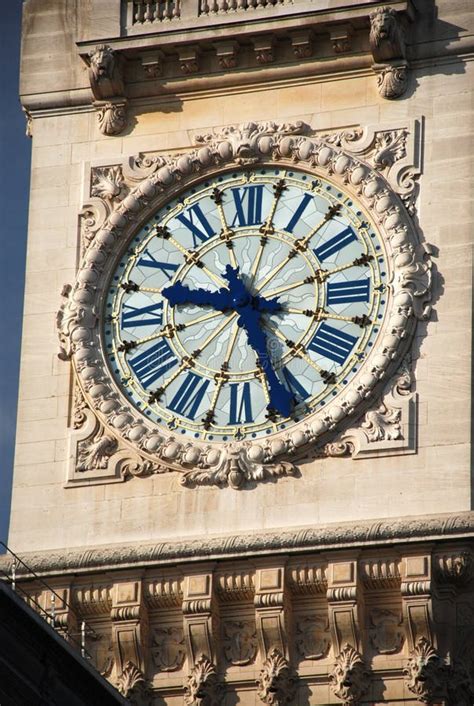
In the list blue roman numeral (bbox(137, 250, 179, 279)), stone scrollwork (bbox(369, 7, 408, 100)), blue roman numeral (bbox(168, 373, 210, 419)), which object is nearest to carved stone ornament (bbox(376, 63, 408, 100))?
stone scrollwork (bbox(369, 7, 408, 100))

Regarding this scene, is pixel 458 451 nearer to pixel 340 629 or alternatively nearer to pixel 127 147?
pixel 340 629

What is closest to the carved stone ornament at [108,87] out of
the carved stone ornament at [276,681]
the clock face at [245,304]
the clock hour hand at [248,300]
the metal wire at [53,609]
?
the clock face at [245,304]

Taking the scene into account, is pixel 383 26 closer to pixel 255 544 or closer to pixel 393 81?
pixel 393 81

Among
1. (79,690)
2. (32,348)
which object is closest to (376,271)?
(32,348)

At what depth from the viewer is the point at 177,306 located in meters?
36.2

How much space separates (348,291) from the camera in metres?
35.7

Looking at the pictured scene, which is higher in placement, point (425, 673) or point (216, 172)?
point (216, 172)

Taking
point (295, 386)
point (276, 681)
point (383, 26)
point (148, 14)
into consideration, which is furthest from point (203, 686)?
point (148, 14)

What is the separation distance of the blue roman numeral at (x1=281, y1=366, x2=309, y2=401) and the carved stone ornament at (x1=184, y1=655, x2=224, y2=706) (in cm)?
261

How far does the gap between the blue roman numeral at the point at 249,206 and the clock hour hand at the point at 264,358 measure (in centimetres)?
94

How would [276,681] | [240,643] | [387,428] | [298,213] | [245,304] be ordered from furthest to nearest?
1. [298,213]
2. [245,304]
3. [387,428]
4. [240,643]
5. [276,681]

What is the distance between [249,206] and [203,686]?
4778 mm

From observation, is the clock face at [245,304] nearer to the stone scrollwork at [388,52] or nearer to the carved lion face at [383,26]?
the stone scrollwork at [388,52]

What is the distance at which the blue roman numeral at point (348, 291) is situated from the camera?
35625 mm
